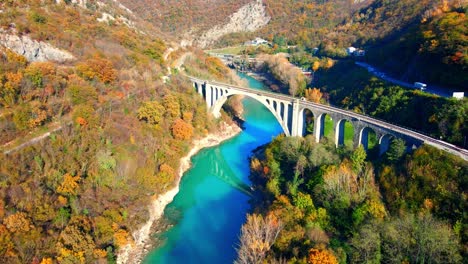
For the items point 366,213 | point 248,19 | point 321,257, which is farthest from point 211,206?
point 248,19

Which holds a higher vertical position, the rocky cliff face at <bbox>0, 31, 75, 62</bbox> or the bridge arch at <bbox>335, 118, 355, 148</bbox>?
the rocky cliff face at <bbox>0, 31, 75, 62</bbox>

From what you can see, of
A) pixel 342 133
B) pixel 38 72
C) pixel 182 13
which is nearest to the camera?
pixel 38 72

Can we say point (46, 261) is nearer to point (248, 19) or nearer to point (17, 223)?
point (17, 223)

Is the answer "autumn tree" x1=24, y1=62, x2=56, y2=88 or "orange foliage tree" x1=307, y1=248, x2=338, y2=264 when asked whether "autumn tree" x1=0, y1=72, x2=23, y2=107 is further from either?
"orange foliage tree" x1=307, y1=248, x2=338, y2=264

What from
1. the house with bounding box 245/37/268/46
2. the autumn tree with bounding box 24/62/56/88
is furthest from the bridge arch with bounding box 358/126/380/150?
the house with bounding box 245/37/268/46

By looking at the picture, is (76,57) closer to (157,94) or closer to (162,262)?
(157,94)

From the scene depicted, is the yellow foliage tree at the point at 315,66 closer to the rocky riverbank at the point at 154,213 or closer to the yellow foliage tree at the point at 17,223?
the rocky riverbank at the point at 154,213
